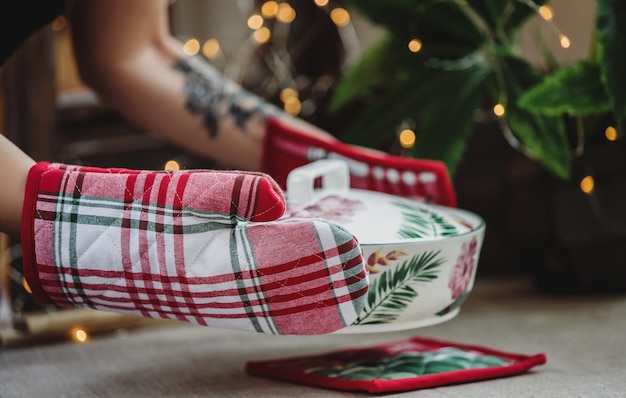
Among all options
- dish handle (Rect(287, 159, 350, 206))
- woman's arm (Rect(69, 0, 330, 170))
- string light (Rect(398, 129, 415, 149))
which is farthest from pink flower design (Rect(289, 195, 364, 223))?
string light (Rect(398, 129, 415, 149))

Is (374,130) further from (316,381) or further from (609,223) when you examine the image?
(316,381)

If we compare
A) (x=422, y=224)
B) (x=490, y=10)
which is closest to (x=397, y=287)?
(x=422, y=224)

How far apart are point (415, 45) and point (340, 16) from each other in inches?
→ 14.4

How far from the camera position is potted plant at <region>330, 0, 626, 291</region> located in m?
0.90

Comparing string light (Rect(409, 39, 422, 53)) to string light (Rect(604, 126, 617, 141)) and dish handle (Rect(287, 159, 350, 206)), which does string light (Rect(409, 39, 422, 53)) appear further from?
dish handle (Rect(287, 159, 350, 206))

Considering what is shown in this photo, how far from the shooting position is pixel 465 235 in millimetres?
604

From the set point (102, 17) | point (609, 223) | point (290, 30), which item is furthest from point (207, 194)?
point (290, 30)

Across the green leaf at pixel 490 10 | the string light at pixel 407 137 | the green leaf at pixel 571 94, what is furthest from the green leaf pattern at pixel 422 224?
the string light at pixel 407 137

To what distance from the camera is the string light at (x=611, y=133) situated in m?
0.93

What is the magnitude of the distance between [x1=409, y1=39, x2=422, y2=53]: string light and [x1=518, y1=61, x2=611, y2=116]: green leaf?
23cm

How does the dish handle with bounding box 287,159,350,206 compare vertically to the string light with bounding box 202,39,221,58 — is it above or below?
below

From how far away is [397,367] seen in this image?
0.60 meters

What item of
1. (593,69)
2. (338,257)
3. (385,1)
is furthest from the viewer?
(385,1)

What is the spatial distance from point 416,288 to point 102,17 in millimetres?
513
